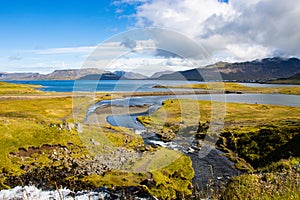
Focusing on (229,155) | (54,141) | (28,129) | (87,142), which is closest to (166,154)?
(229,155)

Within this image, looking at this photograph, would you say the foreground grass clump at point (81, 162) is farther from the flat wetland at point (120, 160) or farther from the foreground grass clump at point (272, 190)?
the foreground grass clump at point (272, 190)

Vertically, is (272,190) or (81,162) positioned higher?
(272,190)

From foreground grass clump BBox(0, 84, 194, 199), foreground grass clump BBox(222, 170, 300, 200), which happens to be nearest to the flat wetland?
foreground grass clump BBox(0, 84, 194, 199)

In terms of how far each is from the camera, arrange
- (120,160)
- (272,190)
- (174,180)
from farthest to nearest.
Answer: (120,160)
(174,180)
(272,190)

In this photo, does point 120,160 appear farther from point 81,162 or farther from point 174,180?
point 174,180

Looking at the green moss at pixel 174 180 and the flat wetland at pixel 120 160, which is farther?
the flat wetland at pixel 120 160

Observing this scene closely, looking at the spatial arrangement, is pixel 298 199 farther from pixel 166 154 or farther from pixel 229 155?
pixel 229 155

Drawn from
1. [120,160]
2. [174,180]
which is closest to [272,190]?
[174,180]

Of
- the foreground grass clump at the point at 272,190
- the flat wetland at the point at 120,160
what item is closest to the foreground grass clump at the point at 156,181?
the flat wetland at the point at 120,160

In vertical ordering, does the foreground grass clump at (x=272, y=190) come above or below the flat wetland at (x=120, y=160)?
above

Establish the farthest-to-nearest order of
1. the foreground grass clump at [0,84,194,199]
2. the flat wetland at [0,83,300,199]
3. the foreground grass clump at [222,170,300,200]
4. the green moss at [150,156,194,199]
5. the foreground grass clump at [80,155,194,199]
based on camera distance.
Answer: the foreground grass clump at [0,84,194,199] → the flat wetland at [0,83,300,199] → the foreground grass clump at [80,155,194,199] → the green moss at [150,156,194,199] → the foreground grass clump at [222,170,300,200]

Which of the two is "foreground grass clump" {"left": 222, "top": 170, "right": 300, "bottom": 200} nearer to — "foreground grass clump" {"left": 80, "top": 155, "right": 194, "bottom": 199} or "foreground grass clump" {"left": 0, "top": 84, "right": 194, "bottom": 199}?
"foreground grass clump" {"left": 80, "top": 155, "right": 194, "bottom": 199}

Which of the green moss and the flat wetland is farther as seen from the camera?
the flat wetland

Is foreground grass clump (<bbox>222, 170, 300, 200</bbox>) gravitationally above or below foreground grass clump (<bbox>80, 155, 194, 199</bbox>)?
above
